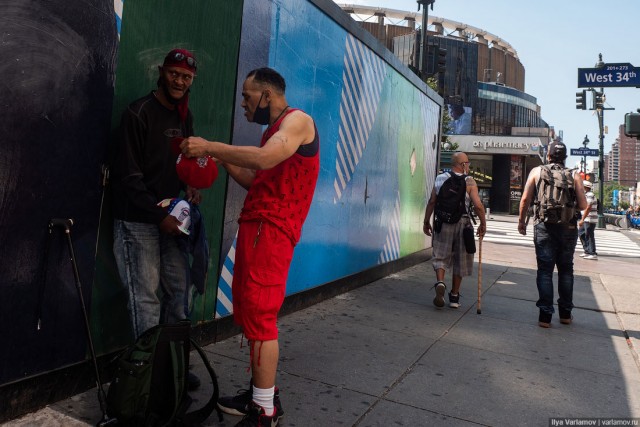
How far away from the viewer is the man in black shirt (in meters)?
2.71

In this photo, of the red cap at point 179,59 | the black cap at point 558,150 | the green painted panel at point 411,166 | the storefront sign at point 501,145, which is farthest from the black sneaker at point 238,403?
the storefront sign at point 501,145

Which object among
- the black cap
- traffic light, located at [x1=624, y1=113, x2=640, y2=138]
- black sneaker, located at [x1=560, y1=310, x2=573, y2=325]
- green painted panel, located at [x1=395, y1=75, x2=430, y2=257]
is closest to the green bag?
black sneaker, located at [x1=560, y1=310, x2=573, y2=325]

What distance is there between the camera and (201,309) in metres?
3.85

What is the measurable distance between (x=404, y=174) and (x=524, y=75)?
100815 mm

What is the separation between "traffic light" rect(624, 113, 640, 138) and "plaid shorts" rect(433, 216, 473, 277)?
2265 millimetres

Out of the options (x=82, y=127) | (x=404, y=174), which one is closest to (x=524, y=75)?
(x=404, y=174)

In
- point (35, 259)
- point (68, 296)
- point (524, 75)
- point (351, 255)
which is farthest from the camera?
point (524, 75)

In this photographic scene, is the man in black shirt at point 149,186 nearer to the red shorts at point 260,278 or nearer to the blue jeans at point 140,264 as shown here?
Result: the blue jeans at point 140,264

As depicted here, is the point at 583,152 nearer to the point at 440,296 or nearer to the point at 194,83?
the point at 440,296

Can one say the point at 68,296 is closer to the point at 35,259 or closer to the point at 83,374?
the point at 35,259

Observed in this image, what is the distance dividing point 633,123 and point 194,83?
537cm

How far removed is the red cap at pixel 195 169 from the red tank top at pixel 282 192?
27 cm

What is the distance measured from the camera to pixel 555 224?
5.38 meters

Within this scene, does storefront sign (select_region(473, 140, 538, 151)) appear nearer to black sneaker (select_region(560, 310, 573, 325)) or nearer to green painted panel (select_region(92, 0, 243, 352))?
black sneaker (select_region(560, 310, 573, 325))
